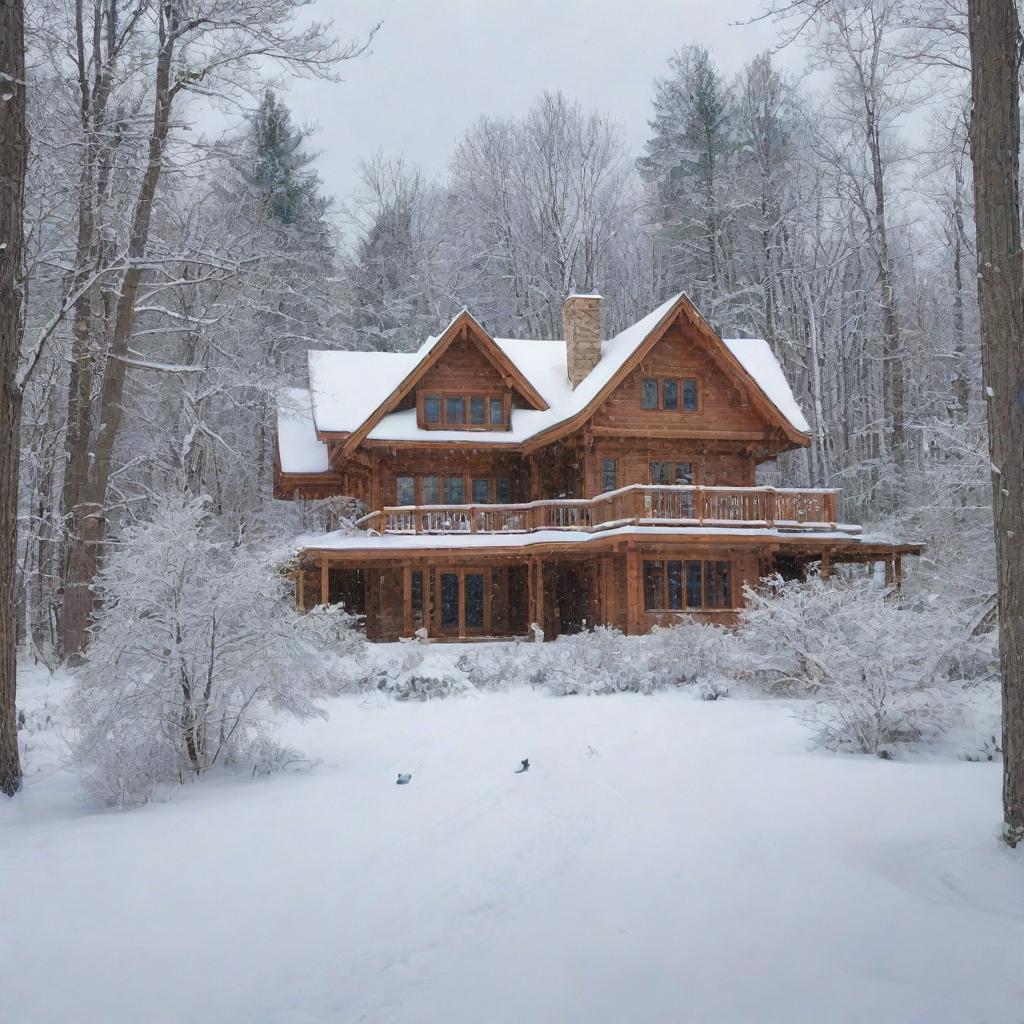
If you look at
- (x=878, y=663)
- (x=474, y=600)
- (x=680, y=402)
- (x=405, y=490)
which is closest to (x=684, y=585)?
(x=680, y=402)

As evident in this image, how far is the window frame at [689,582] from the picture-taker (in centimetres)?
2334

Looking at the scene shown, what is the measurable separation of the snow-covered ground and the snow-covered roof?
15.9m

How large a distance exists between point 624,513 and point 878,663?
13257mm

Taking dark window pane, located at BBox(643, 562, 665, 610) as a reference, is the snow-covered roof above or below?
above

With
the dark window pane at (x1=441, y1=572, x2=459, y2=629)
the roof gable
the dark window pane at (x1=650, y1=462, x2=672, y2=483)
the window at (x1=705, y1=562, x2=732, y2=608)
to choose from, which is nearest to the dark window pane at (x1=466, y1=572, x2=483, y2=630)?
the dark window pane at (x1=441, y1=572, x2=459, y2=629)

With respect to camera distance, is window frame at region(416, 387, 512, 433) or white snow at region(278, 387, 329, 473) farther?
white snow at region(278, 387, 329, 473)

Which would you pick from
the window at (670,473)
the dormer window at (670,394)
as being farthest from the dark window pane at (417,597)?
the dormer window at (670,394)

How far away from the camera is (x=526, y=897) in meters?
5.39

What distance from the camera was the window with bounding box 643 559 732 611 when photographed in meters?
23.4

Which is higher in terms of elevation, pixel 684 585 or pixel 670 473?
pixel 670 473

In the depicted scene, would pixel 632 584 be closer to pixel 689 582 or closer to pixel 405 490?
pixel 689 582

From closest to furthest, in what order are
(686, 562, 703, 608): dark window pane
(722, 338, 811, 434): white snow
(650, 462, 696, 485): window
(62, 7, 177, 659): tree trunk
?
(62, 7, 177, 659): tree trunk < (686, 562, 703, 608): dark window pane < (650, 462, 696, 485): window < (722, 338, 811, 434): white snow

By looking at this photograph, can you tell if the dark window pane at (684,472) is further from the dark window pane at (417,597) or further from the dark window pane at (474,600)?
the dark window pane at (417,597)

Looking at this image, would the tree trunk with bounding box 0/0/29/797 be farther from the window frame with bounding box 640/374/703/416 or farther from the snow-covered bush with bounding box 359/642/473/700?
the window frame with bounding box 640/374/703/416
